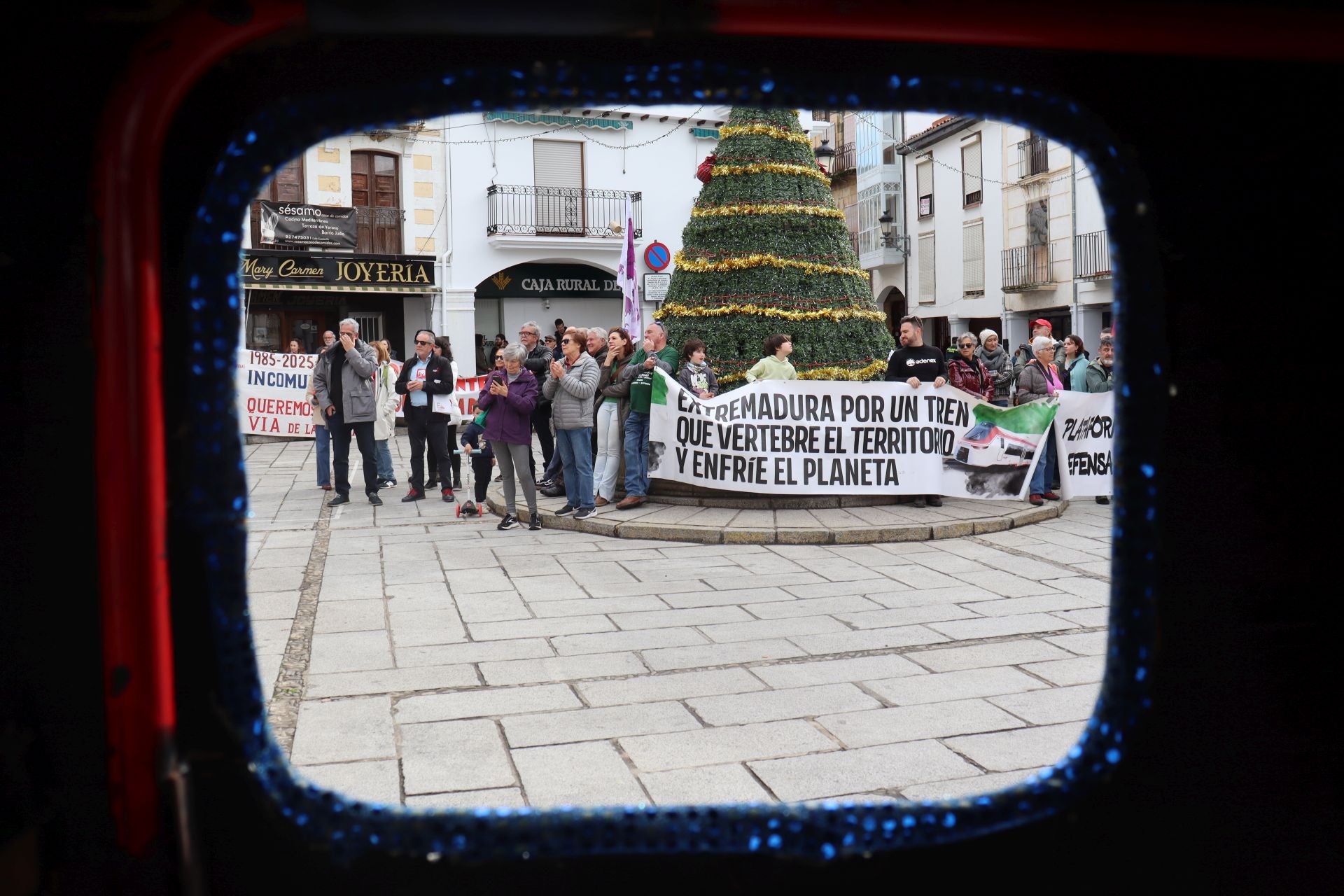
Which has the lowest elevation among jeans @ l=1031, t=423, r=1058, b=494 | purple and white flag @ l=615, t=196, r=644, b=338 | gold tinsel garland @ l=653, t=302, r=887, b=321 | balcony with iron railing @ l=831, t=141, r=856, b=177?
jeans @ l=1031, t=423, r=1058, b=494

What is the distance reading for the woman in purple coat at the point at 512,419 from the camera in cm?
867

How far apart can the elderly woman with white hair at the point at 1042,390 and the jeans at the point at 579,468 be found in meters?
3.94

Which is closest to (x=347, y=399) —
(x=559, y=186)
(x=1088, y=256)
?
(x=559, y=186)

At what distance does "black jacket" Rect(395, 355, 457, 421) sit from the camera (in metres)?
10.5

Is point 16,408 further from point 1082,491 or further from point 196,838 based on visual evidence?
point 1082,491

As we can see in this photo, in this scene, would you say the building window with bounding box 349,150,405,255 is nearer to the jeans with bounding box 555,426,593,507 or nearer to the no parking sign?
the no parking sign

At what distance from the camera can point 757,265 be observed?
412 inches

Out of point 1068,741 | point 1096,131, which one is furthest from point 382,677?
point 1096,131

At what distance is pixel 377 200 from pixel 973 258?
15343mm

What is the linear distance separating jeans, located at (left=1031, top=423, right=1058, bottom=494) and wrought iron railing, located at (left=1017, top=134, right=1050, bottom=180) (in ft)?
52.8

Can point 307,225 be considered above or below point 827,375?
above

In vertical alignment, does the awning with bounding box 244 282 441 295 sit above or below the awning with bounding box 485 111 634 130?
below

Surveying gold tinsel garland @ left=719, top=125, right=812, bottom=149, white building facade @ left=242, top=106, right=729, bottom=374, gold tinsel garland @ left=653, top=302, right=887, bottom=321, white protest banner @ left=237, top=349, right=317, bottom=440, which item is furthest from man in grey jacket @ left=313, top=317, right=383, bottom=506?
white building facade @ left=242, top=106, right=729, bottom=374

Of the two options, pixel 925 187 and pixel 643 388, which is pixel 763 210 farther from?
pixel 925 187
